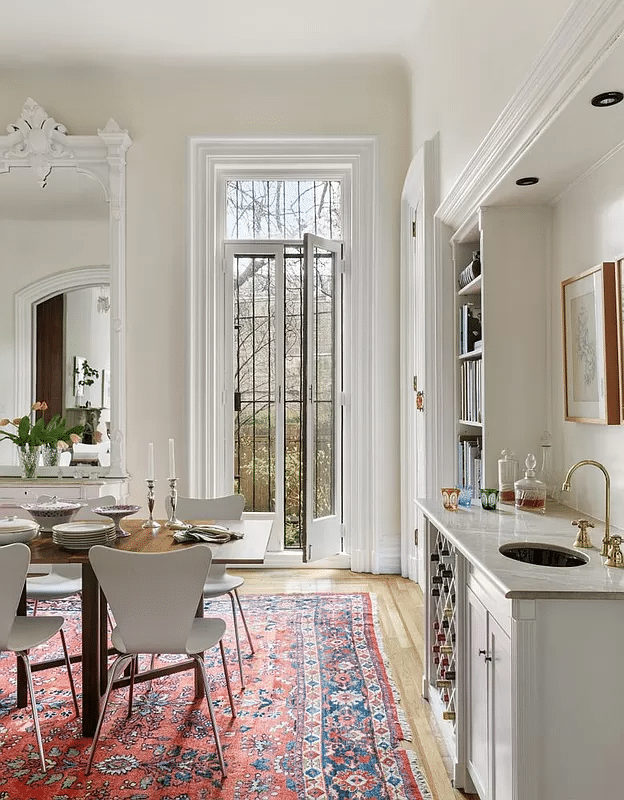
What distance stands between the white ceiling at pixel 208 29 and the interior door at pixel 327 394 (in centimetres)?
137

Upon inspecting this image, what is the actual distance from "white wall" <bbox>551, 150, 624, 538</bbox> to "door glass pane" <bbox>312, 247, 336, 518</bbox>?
248 cm

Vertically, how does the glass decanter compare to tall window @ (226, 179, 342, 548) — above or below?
below

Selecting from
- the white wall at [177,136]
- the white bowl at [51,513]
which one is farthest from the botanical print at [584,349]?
the white wall at [177,136]

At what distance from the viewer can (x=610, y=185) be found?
245 cm

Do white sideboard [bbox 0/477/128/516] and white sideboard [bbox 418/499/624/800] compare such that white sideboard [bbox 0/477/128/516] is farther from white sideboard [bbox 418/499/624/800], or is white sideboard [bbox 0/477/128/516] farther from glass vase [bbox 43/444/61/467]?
white sideboard [bbox 418/499/624/800]

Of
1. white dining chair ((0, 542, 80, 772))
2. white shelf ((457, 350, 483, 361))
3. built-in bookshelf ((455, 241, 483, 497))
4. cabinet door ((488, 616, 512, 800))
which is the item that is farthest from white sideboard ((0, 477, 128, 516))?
cabinet door ((488, 616, 512, 800))

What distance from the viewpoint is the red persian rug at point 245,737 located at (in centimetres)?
236

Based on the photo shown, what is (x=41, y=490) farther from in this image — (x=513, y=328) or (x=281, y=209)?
(x=513, y=328)

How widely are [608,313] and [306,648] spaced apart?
2.26 m

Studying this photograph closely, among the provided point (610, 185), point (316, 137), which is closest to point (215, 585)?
point (610, 185)

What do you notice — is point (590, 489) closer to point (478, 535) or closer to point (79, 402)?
point (478, 535)

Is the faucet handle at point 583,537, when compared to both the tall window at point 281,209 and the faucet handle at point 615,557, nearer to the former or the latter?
the faucet handle at point 615,557

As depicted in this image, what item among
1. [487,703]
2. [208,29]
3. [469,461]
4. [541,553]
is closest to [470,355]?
[469,461]

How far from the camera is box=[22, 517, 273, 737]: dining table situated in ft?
8.78
